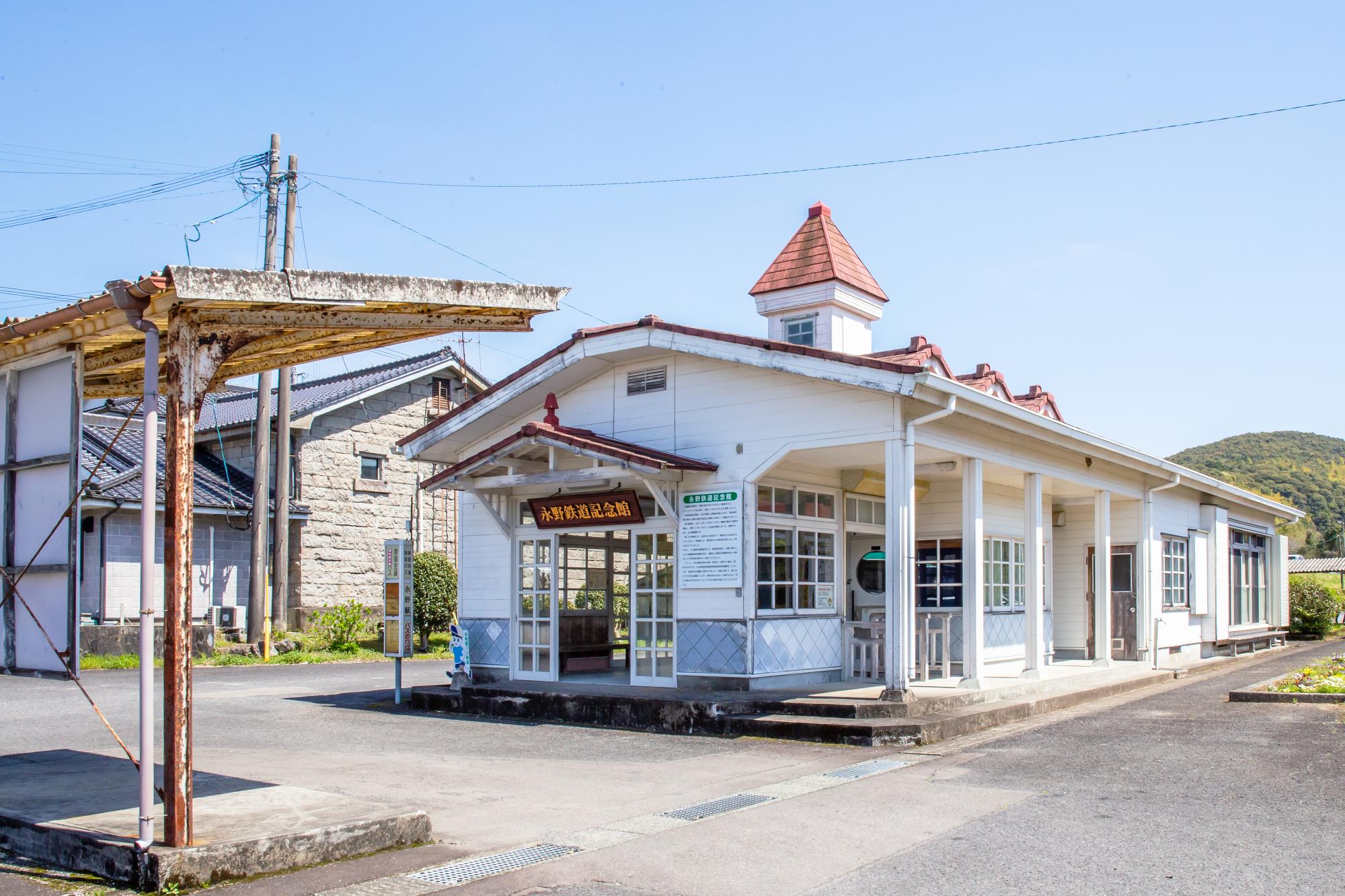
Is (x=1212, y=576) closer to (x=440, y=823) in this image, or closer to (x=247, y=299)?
(x=440, y=823)

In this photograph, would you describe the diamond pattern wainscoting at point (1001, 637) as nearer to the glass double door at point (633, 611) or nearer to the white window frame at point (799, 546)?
the white window frame at point (799, 546)

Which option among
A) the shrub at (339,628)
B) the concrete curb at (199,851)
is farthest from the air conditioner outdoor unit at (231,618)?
the concrete curb at (199,851)

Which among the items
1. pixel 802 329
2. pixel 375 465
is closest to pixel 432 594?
pixel 375 465

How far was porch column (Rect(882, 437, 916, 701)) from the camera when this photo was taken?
39.0 feet

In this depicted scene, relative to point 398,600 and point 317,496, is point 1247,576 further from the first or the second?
point 317,496

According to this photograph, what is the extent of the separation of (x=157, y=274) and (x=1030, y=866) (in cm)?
568

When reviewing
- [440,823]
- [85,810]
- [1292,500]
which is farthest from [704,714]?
[1292,500]

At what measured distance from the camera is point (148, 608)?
5.98m

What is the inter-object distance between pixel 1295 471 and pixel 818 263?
261 feet

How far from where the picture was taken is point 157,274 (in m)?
5.95

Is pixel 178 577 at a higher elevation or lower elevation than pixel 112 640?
higher

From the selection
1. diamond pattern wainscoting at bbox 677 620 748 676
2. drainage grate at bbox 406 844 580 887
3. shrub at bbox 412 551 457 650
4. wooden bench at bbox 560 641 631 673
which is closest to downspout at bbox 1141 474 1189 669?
wooden bench at bbox 560 641 631 673

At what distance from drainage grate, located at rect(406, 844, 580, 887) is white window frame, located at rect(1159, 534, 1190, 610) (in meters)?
16.5

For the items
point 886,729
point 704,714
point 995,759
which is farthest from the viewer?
point 704,714
